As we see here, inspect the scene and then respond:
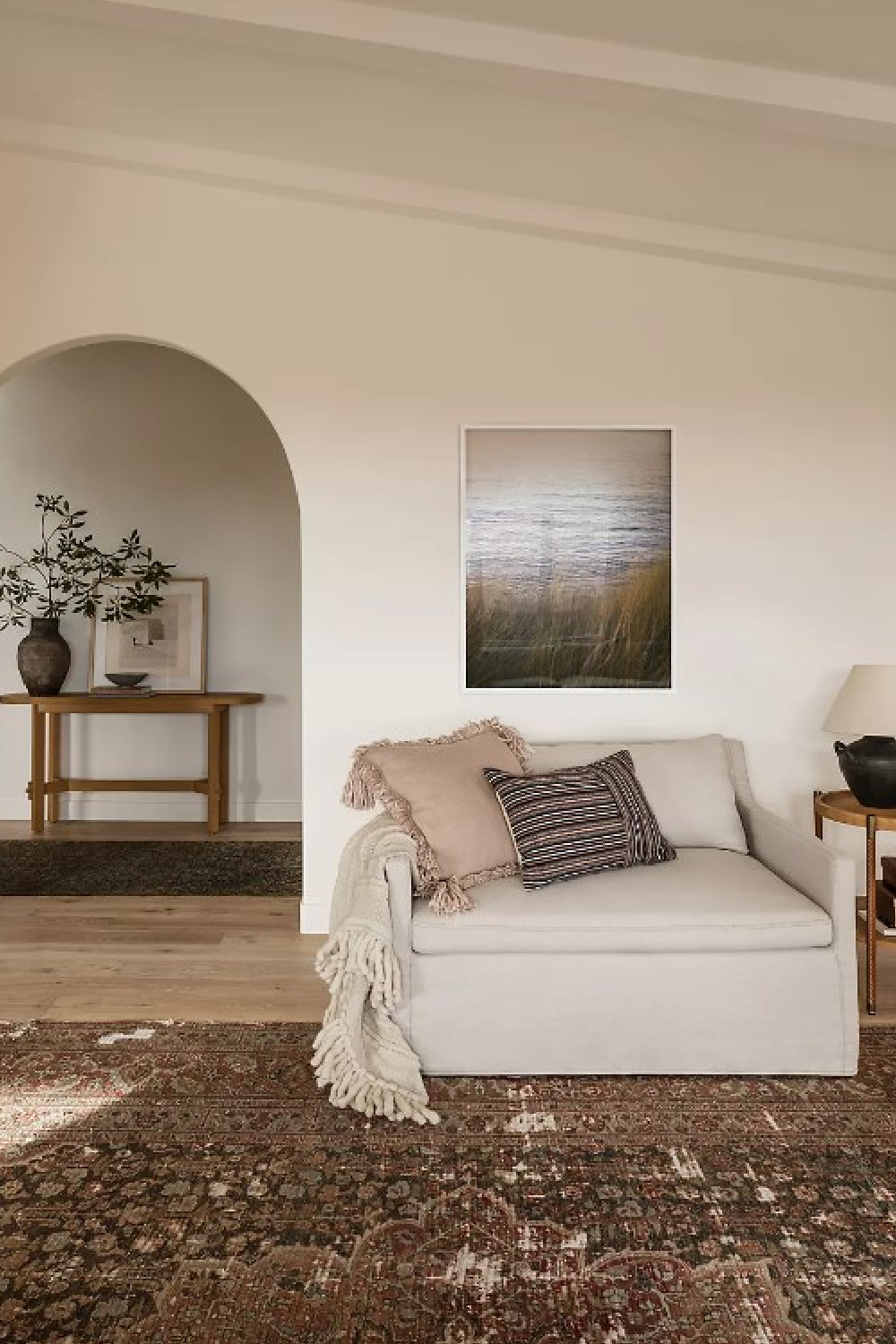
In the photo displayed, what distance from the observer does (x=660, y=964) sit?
2.60m

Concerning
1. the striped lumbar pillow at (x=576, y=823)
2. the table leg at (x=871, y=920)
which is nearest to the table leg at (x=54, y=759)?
the striped lumbar pillow at (x=576, y=823)

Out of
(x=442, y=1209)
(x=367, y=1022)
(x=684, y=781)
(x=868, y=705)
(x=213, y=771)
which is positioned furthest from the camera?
(x=213, y=771)

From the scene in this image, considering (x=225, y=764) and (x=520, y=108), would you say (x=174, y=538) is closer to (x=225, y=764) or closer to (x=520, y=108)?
(x=225, y=764)

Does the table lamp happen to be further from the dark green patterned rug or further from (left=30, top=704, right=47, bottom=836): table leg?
(left=30, top=704, right=47, bottom=836): table leg

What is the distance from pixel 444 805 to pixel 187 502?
3.91 m

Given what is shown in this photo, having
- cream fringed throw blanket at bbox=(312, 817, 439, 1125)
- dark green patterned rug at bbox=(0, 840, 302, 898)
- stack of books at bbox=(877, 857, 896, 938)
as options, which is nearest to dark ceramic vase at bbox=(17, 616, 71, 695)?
dark green patterned rug at bbox=(0, 840, 302, 898)

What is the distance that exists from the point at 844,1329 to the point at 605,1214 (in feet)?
1.54

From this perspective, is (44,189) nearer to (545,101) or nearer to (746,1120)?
(545,101)

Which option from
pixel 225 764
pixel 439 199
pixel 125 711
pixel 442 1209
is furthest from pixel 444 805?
pixel 225 764

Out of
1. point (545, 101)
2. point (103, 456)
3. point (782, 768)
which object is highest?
point (545, 101)

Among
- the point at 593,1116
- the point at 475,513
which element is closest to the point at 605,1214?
the point at 593,1116

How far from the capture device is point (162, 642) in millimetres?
6145

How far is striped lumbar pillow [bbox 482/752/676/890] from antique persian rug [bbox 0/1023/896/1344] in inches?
23.3

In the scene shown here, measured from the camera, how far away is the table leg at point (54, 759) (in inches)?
240
